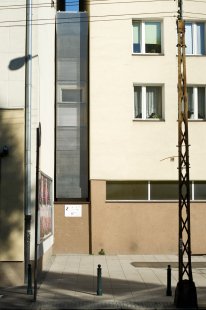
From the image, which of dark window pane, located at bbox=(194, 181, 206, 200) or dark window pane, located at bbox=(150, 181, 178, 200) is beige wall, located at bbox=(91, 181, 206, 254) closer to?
dark window pane, located at bbox=(150, 181, 178, 200)

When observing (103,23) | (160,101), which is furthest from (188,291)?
(103,23)

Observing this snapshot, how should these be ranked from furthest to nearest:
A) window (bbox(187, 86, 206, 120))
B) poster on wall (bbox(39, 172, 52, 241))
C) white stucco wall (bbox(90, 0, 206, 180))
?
window (bbox(187, 86, 206, 120))
white stucco wall (bbox(90, 0, 206, 180))
poster on wall (bbox(39, 172, 52, 241))

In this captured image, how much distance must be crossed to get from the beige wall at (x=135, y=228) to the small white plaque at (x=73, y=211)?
60 cm

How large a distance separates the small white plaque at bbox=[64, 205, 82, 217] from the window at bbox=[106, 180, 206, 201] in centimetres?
128

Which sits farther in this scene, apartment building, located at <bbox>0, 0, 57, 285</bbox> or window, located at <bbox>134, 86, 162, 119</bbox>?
window, located at <bbox>134, 86, 162, 119</bbox>

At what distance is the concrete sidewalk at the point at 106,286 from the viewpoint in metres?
11.6

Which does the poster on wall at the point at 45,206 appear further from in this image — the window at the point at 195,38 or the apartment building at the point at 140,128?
the window at the point at 195,38

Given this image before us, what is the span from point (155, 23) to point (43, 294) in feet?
45.8

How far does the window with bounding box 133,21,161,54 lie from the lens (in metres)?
22.4

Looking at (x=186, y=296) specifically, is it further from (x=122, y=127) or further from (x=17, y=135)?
(x=122, y=127)

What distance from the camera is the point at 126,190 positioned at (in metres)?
21.5

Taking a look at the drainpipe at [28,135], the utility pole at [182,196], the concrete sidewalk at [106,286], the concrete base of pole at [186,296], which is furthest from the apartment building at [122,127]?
the concrete base of pole at [186,296]

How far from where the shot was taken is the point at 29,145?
558 inches

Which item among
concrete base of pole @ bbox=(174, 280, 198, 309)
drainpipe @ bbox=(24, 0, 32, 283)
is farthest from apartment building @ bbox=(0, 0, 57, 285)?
concrete base of pole @ bbox=(174, 280, 198, 309)
